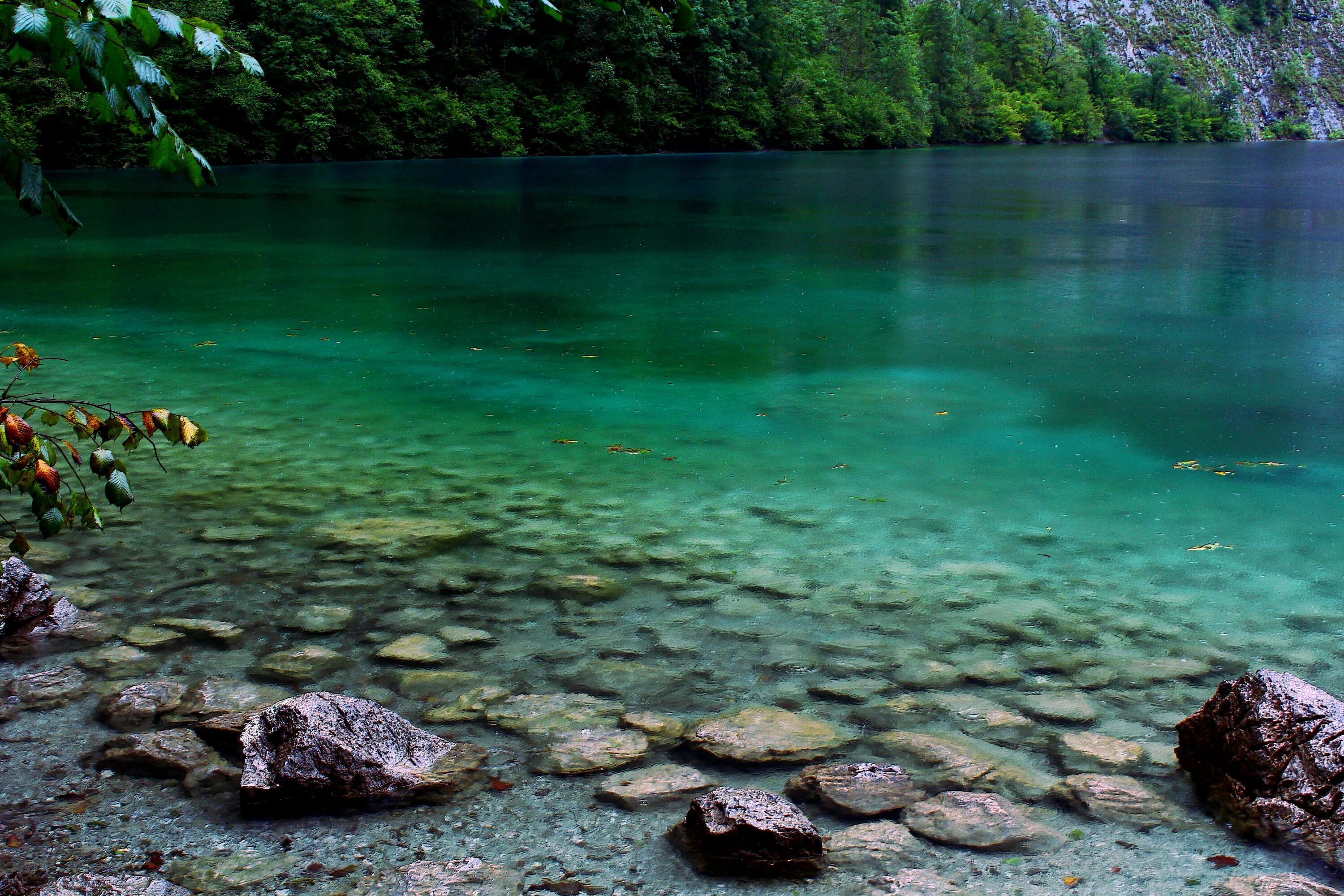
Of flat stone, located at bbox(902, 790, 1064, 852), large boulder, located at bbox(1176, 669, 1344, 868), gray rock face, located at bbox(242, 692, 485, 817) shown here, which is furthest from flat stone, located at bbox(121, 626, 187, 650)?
large boulder, located at bbox(1176, 669, 1344, 868)

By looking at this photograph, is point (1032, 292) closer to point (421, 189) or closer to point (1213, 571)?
point (1213, 571)

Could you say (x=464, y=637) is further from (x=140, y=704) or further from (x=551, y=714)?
(x=140, y=704)

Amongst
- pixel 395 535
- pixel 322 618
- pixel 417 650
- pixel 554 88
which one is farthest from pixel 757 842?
pixel 554 88

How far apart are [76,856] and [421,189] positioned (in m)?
28.3

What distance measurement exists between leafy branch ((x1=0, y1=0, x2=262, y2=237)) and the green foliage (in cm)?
2267

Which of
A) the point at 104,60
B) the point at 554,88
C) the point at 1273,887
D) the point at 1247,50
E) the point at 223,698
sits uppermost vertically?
the point at 1247,50

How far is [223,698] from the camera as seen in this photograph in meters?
3.69

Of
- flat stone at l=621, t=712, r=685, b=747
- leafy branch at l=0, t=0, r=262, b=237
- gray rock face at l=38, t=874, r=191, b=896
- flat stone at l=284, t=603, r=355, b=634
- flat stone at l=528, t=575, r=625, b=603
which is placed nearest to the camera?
leafy branch at l=0, t=0, r=262, b=237

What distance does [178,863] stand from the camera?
111 inches

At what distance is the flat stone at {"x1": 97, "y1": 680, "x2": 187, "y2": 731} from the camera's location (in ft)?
11.5

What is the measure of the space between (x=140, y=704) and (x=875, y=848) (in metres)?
2.32

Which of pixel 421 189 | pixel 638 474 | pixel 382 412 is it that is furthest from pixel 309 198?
pixel 638 474

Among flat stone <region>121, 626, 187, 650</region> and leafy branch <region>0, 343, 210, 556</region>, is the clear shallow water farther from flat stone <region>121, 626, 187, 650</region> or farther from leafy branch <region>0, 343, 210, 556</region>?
leafy branch <region>0, 343, 210, 556</region>

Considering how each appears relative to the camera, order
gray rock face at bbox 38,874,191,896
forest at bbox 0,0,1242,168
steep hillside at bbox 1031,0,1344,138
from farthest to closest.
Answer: steep hillside at bbox 1031,0,1344,138 < forest at bbox 0,0,1242,168 < gray rock face at bbox 38,874,191,896
